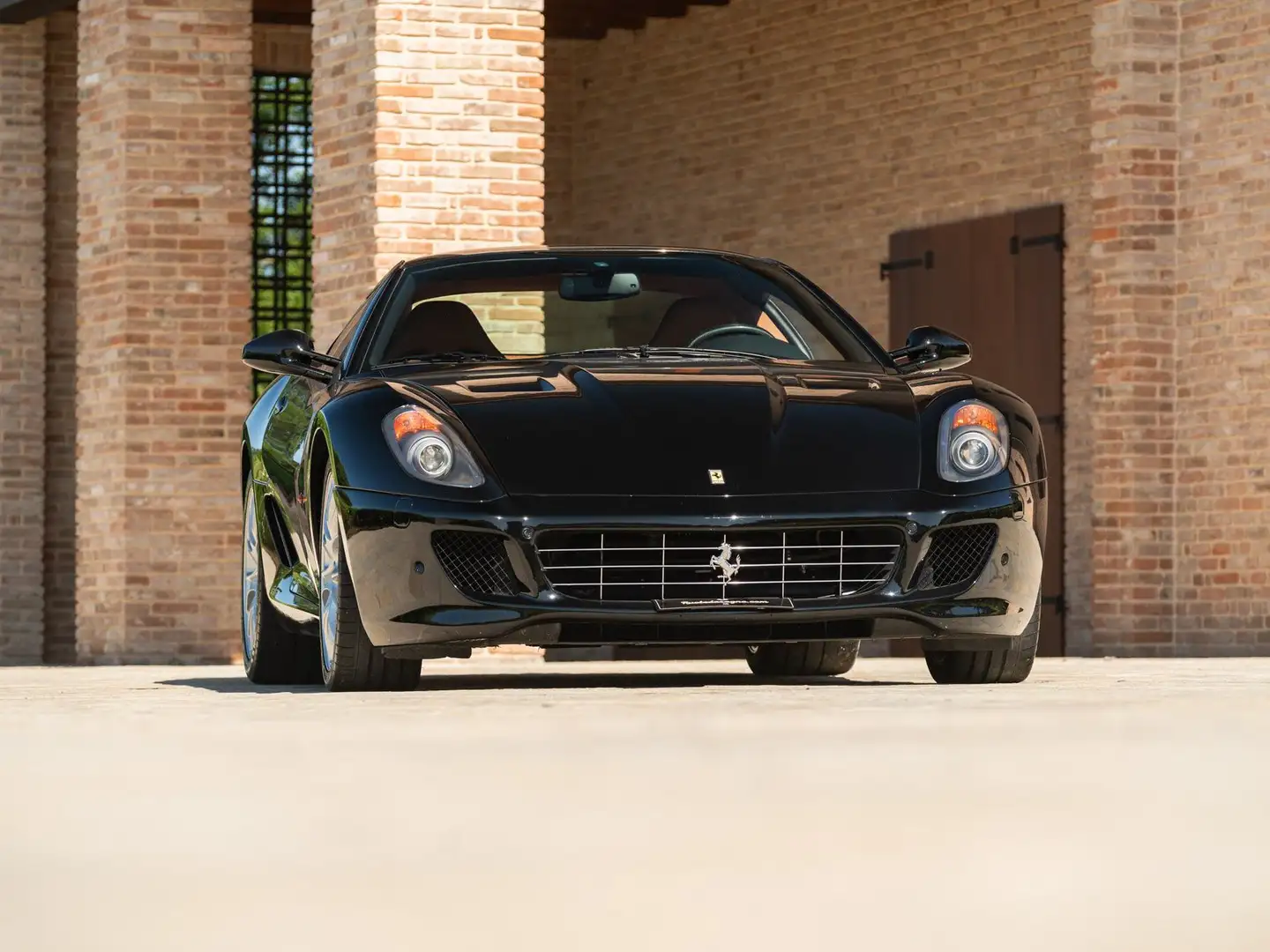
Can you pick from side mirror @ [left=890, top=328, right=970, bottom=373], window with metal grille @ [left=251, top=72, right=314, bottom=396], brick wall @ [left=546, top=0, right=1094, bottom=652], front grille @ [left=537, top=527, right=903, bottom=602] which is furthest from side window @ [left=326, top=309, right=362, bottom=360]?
window with metal grille @ [left=251, top=72, right=314, bottom=396]

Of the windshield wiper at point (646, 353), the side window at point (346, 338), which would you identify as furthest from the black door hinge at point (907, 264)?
the windshield wiper at point (646, 353)

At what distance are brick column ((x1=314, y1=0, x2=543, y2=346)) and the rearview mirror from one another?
4.63m

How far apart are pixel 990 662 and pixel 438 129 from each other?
243 inches

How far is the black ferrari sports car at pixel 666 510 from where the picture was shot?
285 inches

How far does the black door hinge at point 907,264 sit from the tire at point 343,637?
35.7ft

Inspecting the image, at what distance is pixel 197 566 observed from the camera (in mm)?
16344

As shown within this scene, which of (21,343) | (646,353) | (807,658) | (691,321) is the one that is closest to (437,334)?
(646,353)

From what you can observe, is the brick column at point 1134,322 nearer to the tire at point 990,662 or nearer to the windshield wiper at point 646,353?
the tire at point 990,662

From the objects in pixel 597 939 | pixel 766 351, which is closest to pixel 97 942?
pixel 597 939

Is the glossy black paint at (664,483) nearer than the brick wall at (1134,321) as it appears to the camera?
Yes

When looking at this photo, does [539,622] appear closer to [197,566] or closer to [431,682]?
[431,682]

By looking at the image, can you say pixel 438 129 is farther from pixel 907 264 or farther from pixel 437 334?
pixel 907 264

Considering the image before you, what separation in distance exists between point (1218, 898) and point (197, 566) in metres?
13.3

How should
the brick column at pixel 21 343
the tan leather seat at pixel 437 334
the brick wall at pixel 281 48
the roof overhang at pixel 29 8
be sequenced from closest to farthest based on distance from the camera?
the tan leather seat at pixel 437 334, the roof overhang at pixel 29 8, the brick column at pixel 21 343, the brick wall at pixel 281 48
